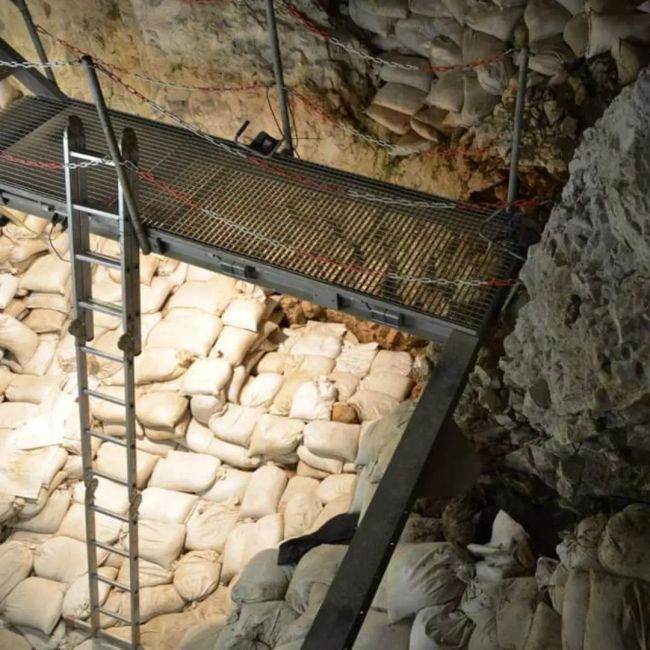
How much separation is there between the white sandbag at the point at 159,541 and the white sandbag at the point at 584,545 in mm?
3573

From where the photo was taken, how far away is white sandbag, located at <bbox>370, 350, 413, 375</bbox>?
24.7ft

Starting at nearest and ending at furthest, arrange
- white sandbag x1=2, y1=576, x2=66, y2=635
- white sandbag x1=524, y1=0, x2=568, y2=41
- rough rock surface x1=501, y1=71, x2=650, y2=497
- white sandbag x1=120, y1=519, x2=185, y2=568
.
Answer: rough rock surface x1=501, y1=71, x2=650, y2=497 < white sandbag x1=524, y1=0, x2=568, y2=41 < white sandbag x1=2, y1=576, x2=66, y2=635 < white sandbag x1=120, y1=519, x2=185, y2=568

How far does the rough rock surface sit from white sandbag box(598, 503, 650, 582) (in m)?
0.32

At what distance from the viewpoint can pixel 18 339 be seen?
8023 mm

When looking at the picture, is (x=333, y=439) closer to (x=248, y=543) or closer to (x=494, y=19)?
(x=248, y=543)

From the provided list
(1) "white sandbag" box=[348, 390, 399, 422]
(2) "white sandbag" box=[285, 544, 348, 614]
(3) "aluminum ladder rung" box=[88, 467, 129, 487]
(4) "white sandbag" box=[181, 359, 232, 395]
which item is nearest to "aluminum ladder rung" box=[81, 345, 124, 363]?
(3) "aluminum ladder rung" box=[88, 467, 129, 487]

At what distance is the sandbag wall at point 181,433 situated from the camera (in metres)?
6.66

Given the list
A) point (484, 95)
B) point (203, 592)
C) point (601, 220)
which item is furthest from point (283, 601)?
point (484, 95)

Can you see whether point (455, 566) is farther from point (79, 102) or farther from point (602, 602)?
point (79, 102)

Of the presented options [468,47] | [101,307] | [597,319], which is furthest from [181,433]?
[597,319]

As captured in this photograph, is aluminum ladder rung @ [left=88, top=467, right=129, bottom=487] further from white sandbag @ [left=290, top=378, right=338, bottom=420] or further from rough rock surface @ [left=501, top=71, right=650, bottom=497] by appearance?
rough rock surface @ [left=501, top=71, right=650, bottom=497]

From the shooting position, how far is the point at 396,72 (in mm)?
6625

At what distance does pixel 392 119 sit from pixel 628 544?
3898mm

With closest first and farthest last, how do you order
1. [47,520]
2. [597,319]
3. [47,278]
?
[597,319] → [47,520] → [47,278]
